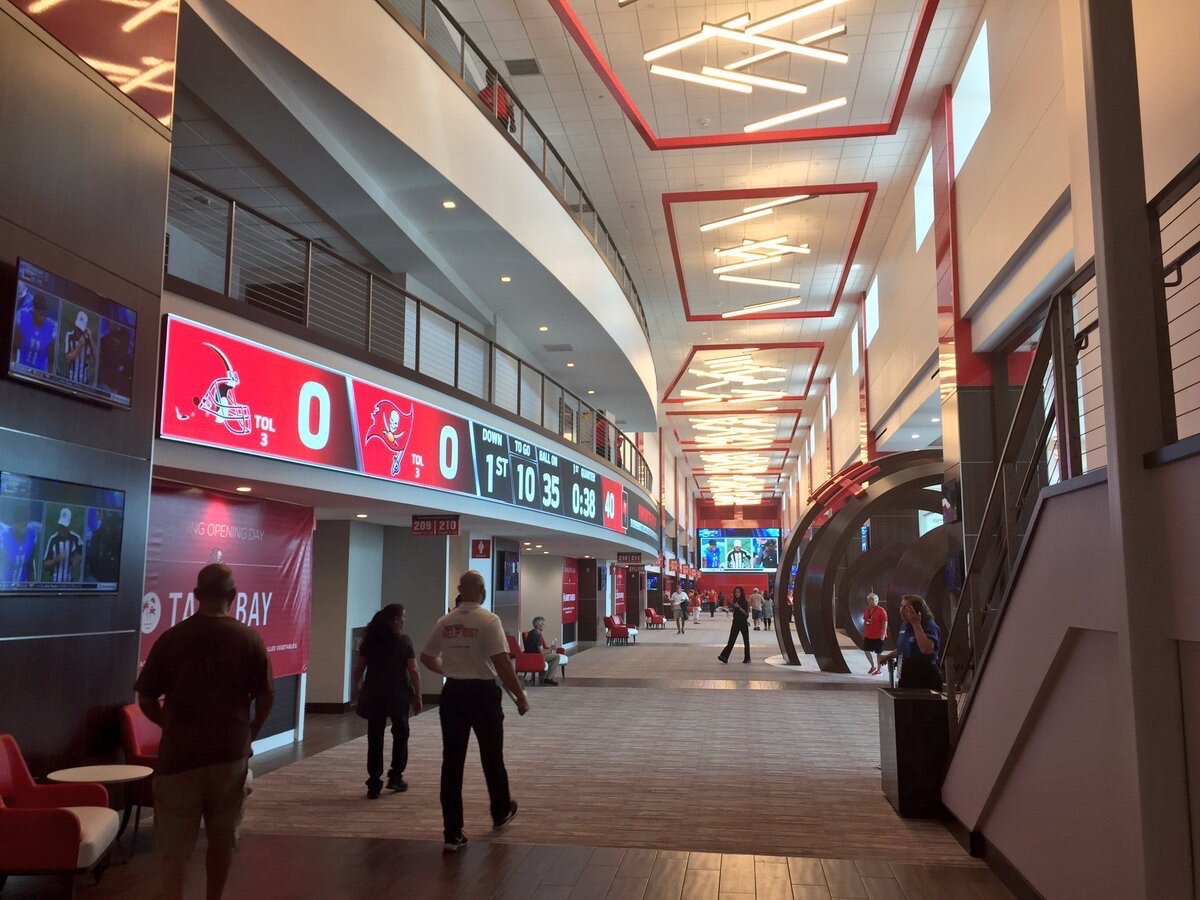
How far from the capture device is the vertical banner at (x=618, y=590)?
101ft

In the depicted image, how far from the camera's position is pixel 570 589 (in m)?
24.1

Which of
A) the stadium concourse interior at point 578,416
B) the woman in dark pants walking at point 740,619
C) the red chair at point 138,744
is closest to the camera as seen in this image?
the stadium concourse interior at point 578,416

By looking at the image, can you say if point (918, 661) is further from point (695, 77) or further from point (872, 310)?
point (872, 310)

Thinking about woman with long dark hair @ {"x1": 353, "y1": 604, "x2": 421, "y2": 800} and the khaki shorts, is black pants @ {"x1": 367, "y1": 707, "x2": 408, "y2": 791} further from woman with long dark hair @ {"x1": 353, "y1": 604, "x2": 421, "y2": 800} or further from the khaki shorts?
the khaki shorts

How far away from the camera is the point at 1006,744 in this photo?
4.97 metres

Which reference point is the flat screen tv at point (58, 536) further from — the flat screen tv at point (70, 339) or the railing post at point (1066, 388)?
the railing post at point (1066, 388)

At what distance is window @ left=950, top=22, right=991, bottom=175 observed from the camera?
10836mm

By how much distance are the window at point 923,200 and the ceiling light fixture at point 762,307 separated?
320 cm

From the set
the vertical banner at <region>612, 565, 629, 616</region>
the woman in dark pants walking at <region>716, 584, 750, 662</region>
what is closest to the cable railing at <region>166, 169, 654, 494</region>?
the woman in dark pants walking at <region>716, 584, 750, 662</region>

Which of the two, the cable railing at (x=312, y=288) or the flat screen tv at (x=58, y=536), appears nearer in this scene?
the flat screen tv at (x=58, y=536)

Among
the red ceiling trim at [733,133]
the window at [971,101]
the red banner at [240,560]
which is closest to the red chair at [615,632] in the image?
the red ceiling trim at [733,133]

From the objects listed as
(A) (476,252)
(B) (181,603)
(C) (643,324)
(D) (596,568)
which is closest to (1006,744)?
(B) (181,603)

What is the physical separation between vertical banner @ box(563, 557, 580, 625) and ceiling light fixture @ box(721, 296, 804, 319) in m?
7.20

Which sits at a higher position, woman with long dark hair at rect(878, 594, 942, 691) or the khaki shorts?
woman with long dark hair at rect(878, 594, 942, 691)
